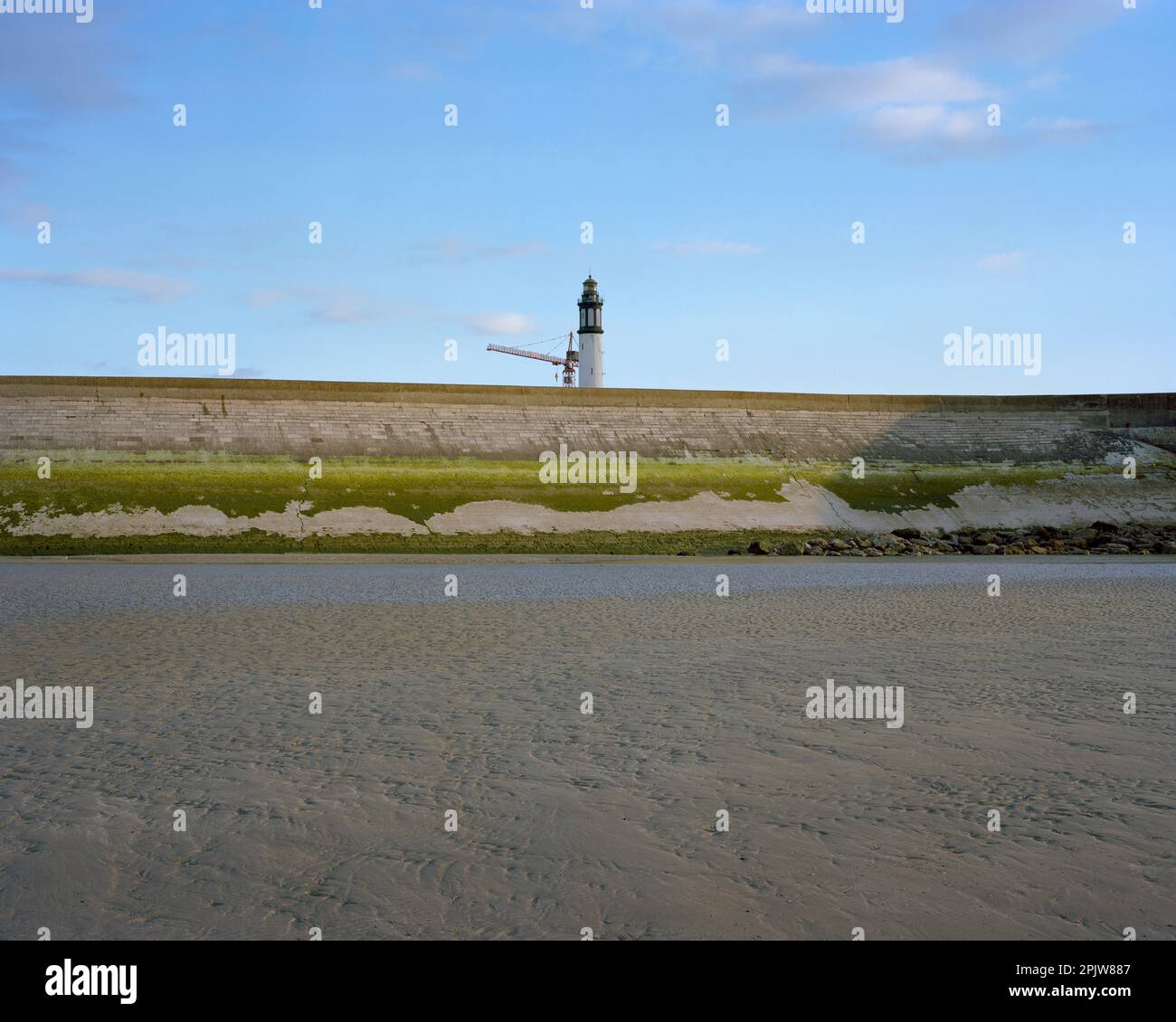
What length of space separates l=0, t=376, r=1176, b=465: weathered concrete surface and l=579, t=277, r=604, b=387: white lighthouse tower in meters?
27.7

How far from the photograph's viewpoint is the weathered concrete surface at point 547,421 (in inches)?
1587

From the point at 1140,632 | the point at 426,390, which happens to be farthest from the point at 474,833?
the point at 426,390

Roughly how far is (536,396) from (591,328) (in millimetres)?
31013

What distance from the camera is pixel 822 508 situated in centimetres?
4209

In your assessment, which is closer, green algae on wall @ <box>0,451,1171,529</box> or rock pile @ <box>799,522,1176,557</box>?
rock pile @ <box>799,522,1176,557</box>

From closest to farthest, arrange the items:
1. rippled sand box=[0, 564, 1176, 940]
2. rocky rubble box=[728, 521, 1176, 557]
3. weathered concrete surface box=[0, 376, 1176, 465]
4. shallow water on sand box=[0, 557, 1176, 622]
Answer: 1. rippled sand box=[0, 564, 1176, 940]
2. shallow water on sand box=[0, 557, 1176, 622]
3. rocky rubble box=[728, 521, 1176, 557]
4. weathered concrete surface box=[0, 376, 1176, 465]

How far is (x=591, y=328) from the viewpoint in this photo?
253 ft

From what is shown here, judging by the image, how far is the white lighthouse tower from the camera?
7669 centimetres

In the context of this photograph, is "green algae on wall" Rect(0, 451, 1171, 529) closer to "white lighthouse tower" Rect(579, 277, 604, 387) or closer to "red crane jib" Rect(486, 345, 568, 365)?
"white lighthouse tower" Rect(579, 277, 604, 387)

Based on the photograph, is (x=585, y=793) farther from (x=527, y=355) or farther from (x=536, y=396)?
(x=527, y=355)

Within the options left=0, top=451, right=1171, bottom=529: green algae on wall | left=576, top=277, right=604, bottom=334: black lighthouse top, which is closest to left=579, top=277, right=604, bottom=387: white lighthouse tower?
left=576, top=277, right=604, bottom=334: black lighthouse top
